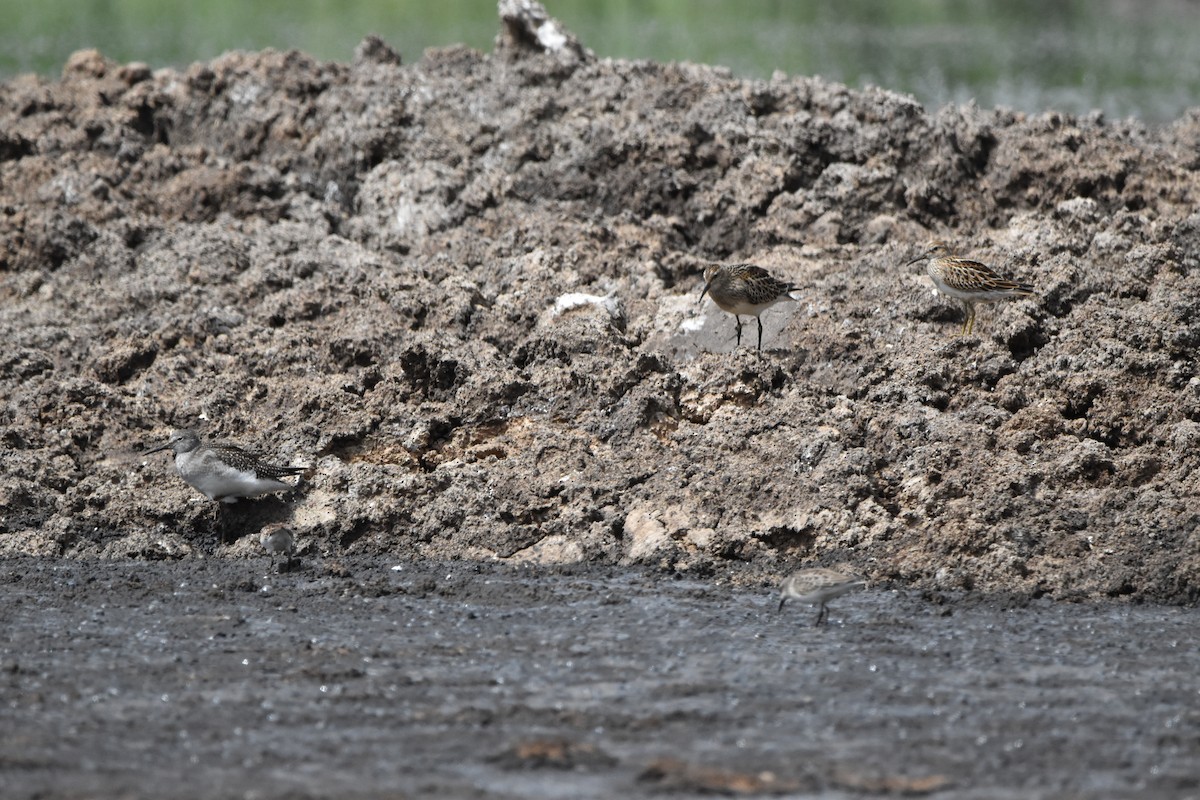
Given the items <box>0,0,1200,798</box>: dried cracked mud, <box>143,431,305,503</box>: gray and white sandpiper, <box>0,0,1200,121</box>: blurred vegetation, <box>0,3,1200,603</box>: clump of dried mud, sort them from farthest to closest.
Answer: <box>0,0,1200,121</box>: blurred vegetation
<box>143,431,305,503</box>: gray and white sandpiper
<box>0,3,1200,603</box>: clump of dried mud
<box>0,0,1200,798</box>: dried cracked mud

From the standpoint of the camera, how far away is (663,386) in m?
9.13

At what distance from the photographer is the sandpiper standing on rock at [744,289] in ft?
30.7

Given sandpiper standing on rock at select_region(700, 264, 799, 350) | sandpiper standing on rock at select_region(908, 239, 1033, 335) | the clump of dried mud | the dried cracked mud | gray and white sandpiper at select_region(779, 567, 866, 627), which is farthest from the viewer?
sandpiper standing on rock at select_region(700, 264, 799, 350)

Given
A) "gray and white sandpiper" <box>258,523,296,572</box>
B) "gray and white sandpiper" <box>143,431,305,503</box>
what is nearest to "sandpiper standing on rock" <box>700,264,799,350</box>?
"gray and white sandpiper" <box>143,431,305,503</box>

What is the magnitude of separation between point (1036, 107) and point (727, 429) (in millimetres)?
13755

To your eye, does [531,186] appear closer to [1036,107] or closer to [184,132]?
[184,132]

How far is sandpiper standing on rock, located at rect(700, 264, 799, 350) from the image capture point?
30.7 ft

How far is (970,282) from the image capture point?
9.16 m

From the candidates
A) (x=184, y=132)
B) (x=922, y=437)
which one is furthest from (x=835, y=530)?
(x=184, y=132)

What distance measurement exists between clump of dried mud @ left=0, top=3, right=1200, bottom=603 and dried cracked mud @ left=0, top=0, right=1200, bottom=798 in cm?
3

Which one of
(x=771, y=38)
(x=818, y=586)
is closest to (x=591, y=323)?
(x=818, y=586)

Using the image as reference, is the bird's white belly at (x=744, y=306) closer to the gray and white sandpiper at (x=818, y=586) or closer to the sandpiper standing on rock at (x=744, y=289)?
the sandpiper standing on rock at (x=744, y=289)

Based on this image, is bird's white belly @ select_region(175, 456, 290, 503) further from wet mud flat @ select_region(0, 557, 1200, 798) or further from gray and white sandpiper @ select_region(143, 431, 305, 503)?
wet mud flat @ select_region(0, 557, 1200, 798)

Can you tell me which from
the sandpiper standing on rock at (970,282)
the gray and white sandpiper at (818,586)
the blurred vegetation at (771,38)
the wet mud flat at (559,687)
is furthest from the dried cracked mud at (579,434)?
the blurred vegetation at (771,38)
